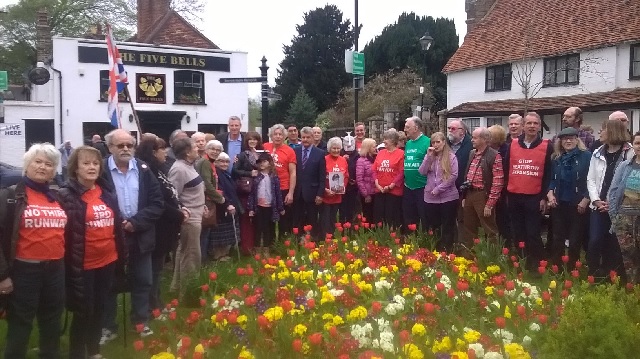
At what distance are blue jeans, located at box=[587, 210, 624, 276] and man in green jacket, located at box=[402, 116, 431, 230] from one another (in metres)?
2.35

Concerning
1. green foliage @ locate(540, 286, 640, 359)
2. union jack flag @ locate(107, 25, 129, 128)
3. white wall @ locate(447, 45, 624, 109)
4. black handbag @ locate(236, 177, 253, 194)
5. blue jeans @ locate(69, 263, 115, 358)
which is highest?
white wall @ locate(447, 45, 624, 109)

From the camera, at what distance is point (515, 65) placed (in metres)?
28.3

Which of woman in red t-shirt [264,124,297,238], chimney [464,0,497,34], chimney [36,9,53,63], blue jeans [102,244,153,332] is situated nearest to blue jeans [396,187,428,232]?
woman in red t-shirt [264,124,297,238]

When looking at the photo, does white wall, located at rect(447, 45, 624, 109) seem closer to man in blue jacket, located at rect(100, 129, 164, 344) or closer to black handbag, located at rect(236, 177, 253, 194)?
black handbag, located at rect(236, 177, 253, 194)

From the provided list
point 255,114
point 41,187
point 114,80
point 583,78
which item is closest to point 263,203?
point 114,80

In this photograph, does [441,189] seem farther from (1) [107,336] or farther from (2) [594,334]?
(2) [594,334]

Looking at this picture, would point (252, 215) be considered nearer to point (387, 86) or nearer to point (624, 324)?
point (624, 324)

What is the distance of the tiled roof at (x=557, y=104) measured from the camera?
23.2 meters

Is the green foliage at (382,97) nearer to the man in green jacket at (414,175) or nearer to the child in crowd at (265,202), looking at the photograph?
the man in green jacket at (414,175)

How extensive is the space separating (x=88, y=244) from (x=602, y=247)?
5.43 metres

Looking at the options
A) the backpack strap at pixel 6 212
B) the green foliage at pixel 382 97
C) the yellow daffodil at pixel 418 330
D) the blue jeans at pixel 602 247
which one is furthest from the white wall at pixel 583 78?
the backpack strap at pixel 6 212

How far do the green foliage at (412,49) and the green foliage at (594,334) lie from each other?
38.2 meters

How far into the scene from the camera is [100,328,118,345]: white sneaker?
5.53 metres

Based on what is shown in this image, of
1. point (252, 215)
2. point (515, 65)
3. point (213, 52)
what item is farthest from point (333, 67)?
point (252, 215)
